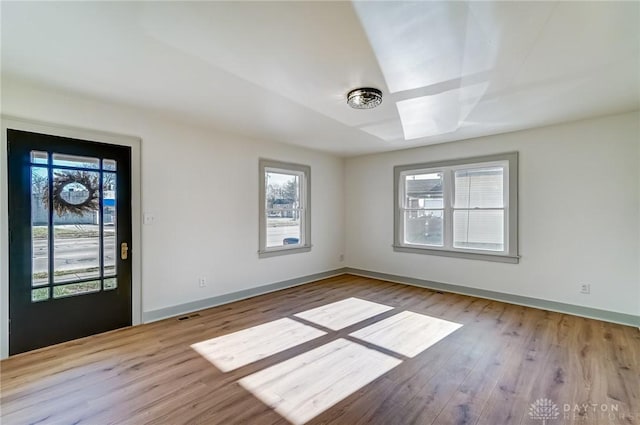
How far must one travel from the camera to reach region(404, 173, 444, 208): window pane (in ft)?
17.0

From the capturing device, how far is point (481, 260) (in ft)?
15.2

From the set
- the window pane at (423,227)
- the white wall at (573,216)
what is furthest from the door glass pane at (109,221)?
the white wall at (573,216)

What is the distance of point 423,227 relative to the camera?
5.35 metres

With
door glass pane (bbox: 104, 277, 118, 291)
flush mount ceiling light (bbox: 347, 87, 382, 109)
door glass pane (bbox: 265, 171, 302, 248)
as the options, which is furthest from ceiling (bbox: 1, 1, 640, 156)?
door glass pane (bbox: 104, 277, 118, 291)

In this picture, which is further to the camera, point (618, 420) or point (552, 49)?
point (552, 49)

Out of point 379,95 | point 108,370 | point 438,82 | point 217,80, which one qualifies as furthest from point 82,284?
point 438,82

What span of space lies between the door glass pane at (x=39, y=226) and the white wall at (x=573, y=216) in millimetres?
5255

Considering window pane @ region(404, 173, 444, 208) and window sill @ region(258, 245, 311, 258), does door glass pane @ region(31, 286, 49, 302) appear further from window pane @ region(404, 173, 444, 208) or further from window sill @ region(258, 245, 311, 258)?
window pane @ region(404, 173, 444, 208)

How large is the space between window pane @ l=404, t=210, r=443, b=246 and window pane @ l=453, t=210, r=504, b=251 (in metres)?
0.30

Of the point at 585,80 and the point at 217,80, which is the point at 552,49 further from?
the point at 217,80

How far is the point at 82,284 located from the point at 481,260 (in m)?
5.26

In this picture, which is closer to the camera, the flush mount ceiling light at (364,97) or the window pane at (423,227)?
the flush mount ceiling light at (364,97)

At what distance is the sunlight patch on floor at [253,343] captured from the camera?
8.79ft

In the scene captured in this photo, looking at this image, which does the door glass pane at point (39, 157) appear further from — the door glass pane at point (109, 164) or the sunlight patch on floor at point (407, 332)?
the sunlight patch on floor at point (407, 332)
